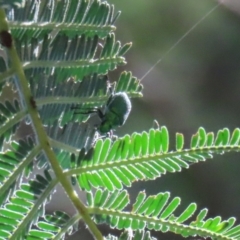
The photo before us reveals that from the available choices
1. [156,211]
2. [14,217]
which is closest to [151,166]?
[156,211]

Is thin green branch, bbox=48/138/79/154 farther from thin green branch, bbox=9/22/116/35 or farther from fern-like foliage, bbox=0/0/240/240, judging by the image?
thin green branch, bbox=9/22/116/35

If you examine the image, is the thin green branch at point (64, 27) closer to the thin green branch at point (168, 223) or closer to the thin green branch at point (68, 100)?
the thin green branch at point (68, 100)

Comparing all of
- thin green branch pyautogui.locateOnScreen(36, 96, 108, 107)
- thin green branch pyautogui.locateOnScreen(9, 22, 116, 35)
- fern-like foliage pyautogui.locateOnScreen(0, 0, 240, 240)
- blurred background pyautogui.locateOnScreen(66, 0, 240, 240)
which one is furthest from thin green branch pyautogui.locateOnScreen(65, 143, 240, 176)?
blurred background pyautogui.locateOnScreen(66, 0, 240, 240)

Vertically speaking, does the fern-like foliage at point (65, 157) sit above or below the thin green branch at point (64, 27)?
below

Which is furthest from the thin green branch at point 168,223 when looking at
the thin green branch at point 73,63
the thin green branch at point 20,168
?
the thin green branch at point 73,63

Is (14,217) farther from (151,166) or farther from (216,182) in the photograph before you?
(216,182)
